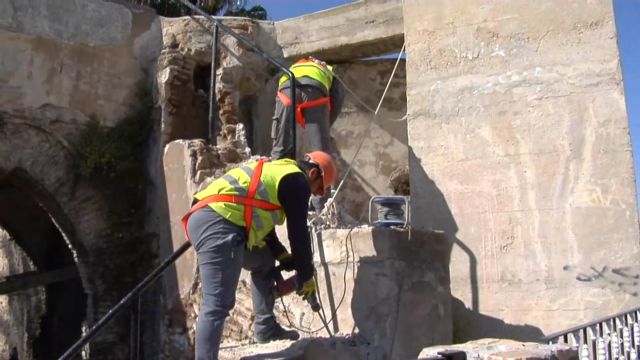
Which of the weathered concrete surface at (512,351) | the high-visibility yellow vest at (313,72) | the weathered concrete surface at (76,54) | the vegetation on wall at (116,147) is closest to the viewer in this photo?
the weathered concrete surface at (512,351)

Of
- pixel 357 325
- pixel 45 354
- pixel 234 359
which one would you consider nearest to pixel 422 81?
pixel 357 325

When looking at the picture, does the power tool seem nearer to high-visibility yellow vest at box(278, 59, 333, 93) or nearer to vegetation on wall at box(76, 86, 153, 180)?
high-visibility yellow vest at box(278, 59, 333, 93)

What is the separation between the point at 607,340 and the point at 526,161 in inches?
78.1

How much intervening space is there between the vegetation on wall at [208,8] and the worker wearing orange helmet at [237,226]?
36.1 ft

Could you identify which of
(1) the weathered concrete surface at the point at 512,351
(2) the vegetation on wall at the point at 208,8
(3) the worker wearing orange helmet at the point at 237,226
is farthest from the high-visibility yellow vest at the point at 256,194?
(2) the vegetation on wall at the point at 208,8

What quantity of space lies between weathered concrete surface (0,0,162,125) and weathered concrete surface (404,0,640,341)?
3.67m

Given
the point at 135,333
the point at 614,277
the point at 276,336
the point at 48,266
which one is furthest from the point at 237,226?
the point at 48,266

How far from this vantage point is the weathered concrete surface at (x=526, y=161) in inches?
216

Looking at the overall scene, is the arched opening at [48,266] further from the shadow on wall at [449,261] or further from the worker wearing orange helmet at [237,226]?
the worker wearing orange helmet at [237,226]

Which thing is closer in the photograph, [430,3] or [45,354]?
[430,3]

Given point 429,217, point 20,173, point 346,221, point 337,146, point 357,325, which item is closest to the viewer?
point 357,325

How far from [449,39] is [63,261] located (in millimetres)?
6788

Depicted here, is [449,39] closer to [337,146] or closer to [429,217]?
[429,217]

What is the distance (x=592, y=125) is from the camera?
562 cm
